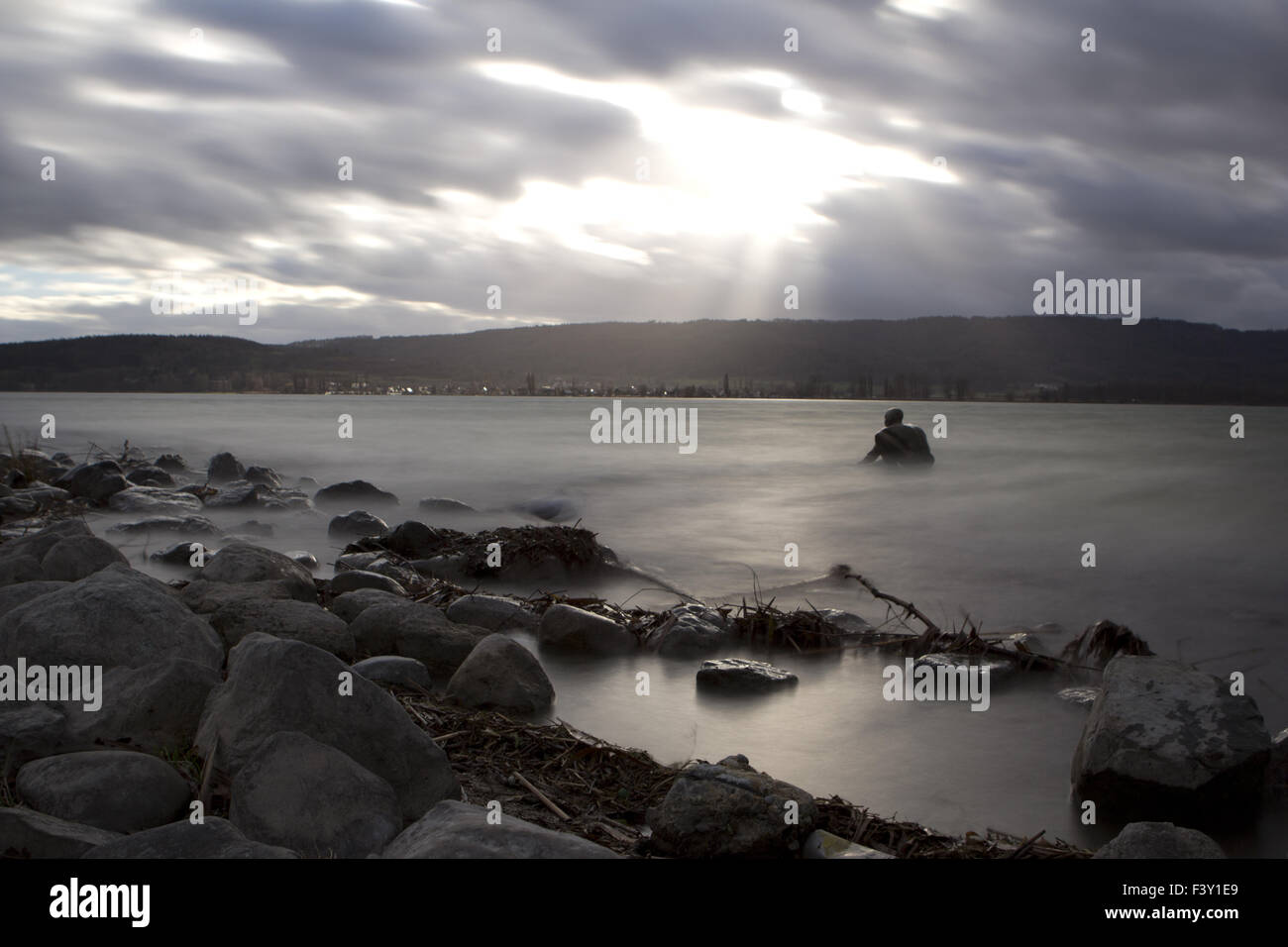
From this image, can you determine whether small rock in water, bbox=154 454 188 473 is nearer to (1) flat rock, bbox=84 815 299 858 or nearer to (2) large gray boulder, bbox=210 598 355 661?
(2) large gray boulder, bbox=210 598 355 661

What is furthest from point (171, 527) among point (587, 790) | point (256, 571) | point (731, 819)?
point (731, 819)

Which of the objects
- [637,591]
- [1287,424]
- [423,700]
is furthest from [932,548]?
Result: [1287,424]

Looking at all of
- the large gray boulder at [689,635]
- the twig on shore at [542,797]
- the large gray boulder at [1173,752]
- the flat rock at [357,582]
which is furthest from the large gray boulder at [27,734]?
the large gray boulder at [1173,752]

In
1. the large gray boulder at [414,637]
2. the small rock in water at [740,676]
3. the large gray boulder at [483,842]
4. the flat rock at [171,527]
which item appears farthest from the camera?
the flat rock at [171,527]

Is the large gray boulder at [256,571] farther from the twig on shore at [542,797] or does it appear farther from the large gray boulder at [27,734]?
the twig on shore at [542,797]

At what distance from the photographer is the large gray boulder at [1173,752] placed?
4418 millimetres

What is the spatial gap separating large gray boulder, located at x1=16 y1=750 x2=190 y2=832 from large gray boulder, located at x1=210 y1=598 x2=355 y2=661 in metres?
1.90

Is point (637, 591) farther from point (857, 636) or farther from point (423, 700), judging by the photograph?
point (423, 700)

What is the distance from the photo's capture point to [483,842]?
2871 millimetres

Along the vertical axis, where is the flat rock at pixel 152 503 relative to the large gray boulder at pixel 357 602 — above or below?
above

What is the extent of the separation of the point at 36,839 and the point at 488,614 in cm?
486

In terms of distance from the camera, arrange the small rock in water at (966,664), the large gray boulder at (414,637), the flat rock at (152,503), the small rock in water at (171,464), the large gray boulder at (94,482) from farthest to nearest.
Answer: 1. the small rock in water at (171,464)
2. the large gray boulder at (94,482)
3. the flat rock at (152,503)
4. the small rock in water at (966,664)
5. the large gray boulder at (414,637)

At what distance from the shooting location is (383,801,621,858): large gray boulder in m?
2.84

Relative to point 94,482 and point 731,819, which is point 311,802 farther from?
point 94,482
